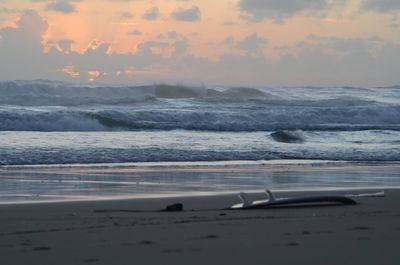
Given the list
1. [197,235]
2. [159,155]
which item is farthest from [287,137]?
[197,235]

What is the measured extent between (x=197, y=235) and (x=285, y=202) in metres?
2.22

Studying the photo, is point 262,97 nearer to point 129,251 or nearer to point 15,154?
point 15,154

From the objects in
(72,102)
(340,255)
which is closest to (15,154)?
(340,255)

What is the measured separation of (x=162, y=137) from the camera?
21.5m

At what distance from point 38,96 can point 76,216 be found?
28.5 metres

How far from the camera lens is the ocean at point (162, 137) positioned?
12797mm

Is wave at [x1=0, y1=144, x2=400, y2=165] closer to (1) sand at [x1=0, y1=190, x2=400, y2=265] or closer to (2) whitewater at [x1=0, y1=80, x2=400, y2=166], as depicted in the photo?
(2) whitewater at [x1=0, y1=80, x2=400, y2=166]

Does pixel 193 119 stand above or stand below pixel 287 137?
above

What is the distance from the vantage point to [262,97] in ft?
147

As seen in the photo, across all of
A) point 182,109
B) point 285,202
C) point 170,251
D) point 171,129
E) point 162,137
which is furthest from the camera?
point 182,109

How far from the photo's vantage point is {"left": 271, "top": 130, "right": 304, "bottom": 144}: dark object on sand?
2233 centimetres

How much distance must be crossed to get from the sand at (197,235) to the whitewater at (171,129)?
7242 millimetres

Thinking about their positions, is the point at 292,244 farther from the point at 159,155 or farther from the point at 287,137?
the point at 287,137

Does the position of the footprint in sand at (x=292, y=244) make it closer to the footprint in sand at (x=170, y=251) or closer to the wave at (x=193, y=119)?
the footprint in sand at (x=170, y=251)
